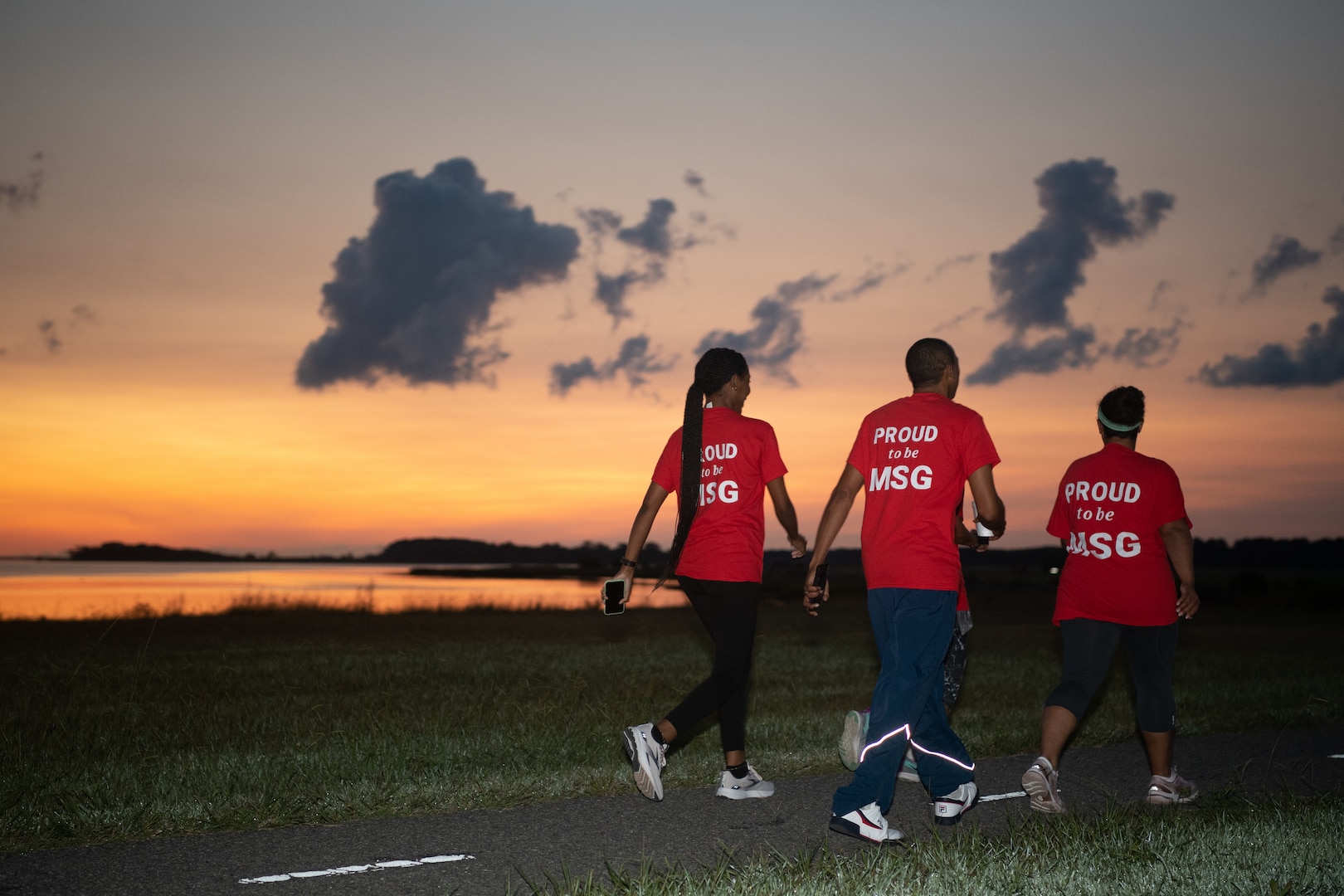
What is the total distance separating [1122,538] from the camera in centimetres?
578

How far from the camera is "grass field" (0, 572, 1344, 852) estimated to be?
571 centimetres

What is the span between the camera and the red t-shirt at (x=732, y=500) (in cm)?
577

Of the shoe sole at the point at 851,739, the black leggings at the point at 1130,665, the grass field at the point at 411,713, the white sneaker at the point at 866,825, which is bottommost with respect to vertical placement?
the grass field at the point at 411,713

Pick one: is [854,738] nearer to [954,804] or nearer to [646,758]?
[954,804]

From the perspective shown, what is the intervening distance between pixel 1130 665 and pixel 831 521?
6.40 feet

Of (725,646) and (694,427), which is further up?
(694,427)

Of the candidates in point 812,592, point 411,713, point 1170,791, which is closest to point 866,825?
point 812,592

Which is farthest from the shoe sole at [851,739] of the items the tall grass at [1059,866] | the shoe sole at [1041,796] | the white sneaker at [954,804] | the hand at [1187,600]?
the hand at [1187,600]

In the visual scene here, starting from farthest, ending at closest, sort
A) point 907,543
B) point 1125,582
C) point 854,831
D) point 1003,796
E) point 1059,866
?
1. point 1003,796
2. point 1125,582
3. point 907,543
4. point 854,831
5. point 1059,866

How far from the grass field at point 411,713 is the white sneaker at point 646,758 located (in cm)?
52

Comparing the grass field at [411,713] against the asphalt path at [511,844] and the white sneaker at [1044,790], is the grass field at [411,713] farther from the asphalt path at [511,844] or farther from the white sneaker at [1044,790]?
the white sneaker at [1044,790]

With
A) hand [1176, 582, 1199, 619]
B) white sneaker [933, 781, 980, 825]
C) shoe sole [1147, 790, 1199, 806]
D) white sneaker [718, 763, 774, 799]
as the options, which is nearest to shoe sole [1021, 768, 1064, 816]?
white sneaker [933, 781, 980, 825]

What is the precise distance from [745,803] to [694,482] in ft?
5.51

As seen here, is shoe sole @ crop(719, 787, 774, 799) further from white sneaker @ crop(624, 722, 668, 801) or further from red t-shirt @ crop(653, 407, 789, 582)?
red t-shirt @ crop(653, 407, 789, 582)
